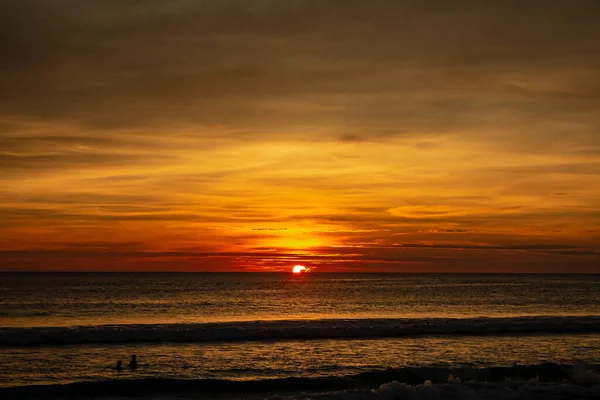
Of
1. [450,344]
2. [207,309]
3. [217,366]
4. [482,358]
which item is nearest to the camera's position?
[217,366]

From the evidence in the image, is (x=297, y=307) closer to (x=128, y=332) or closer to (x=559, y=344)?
(x=128, y=332)

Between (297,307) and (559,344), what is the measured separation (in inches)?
1508

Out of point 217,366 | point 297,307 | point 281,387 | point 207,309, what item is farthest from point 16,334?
point 297,307

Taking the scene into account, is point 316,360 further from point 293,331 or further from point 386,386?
point 293,331

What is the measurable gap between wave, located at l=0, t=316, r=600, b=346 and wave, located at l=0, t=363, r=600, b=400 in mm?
12265

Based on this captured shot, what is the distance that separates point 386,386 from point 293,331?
18132 mm

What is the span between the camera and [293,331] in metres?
36.6

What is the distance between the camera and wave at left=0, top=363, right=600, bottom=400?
18672 mm

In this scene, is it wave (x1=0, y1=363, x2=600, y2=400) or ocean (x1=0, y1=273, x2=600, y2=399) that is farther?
ocean (x1=0, y1=273, x2=600, y2=399)

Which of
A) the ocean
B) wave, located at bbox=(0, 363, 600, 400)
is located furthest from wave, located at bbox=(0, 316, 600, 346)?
wave, located at bbox=(0, 363, 600, 400)

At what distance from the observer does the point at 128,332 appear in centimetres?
3572

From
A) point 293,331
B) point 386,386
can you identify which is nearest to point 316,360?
point 386,386

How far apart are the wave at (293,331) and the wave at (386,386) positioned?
12.3 metres

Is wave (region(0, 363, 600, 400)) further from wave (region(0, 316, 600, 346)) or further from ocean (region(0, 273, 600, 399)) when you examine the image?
wave (region(0, 316, 600, 346))
